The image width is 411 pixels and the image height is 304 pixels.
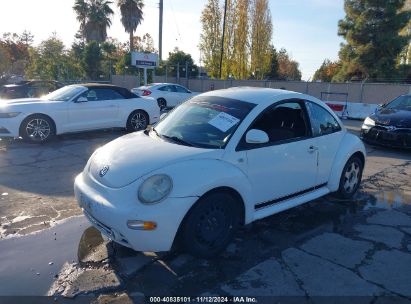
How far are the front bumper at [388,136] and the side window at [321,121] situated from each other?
13.9ft

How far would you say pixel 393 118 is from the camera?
8.74 meters

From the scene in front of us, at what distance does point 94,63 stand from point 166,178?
29.4 meters

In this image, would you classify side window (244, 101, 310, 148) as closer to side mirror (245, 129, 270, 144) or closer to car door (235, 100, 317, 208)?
car door (235, 100, 317, 208)

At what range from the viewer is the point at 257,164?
3.84 m

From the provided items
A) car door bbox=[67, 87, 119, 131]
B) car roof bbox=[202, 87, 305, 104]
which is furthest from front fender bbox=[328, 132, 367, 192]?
car door bbox=[67, 87, 119, 131]

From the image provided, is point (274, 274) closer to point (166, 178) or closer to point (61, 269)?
point (166, 178)

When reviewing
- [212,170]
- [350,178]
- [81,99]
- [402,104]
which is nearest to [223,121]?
[212,170]

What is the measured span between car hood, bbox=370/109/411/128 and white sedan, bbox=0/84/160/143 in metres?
6.17

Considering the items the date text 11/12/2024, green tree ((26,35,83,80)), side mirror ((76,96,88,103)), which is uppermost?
green tree ((26,35,83,80))

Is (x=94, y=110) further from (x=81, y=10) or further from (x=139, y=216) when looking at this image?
(x=81, y=10)

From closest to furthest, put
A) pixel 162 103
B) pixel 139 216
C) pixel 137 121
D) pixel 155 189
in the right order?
pixel 139 216, pixel 155 189, pixel 137 121, pixel 162 103

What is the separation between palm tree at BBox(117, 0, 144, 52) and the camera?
4188 centimetres

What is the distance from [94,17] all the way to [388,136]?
3937 centimetres

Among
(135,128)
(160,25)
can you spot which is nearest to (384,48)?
(160,25)
